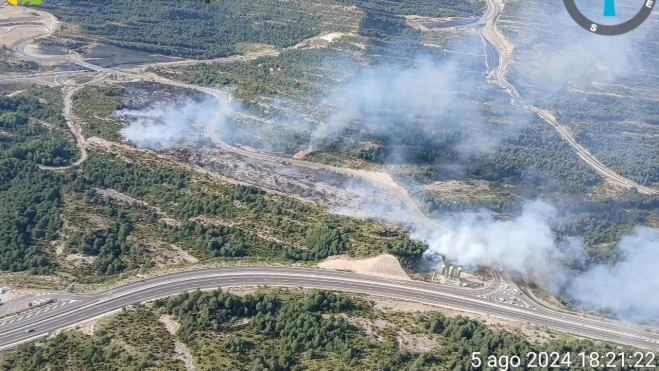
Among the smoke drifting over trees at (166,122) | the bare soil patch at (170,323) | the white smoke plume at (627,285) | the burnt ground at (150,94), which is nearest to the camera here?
the bare soil patch at (170,323)

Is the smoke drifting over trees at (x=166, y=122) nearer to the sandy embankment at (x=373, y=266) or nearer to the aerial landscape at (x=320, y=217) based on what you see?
the aerial landscape at (x=320, y=217)

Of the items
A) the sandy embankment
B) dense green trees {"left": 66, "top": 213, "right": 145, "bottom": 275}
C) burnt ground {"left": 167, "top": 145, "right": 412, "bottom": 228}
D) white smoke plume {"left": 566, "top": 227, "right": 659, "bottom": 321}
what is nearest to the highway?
the sandy embankment

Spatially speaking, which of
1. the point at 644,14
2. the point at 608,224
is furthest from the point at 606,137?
the point at 644,14

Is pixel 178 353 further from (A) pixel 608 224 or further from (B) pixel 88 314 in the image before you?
(A) pixel 608 224

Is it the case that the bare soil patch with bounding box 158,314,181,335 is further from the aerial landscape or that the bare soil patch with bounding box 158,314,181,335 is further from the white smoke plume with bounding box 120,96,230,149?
the white smoke plume with bounding box 120,96,230,149

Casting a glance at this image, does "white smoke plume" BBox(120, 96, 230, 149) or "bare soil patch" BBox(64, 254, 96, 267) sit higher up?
"white smoke plume" BBox(120, 96, 230, 149)

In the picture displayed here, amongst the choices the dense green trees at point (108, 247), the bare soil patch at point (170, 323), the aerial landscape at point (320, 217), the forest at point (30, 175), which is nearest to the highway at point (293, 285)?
the aerial landscape at point (320, 217)

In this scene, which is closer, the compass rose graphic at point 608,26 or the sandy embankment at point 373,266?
the compass rose graphic at point 608,26
